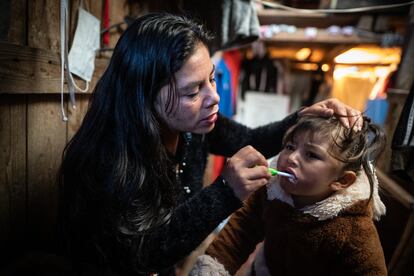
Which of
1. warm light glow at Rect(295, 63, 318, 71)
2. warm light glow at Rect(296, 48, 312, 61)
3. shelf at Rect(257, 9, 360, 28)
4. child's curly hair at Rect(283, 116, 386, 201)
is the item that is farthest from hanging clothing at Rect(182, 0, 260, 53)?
warm light glow at Rect(295, 63, 318, 71)

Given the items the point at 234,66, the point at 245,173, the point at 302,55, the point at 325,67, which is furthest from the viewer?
the point at 302,55

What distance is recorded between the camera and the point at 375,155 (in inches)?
34.6

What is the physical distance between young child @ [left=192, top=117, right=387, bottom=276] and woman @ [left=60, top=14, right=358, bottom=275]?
10 centimetres

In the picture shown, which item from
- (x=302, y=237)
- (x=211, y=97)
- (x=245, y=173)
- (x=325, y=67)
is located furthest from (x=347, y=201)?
(x=325, y=67)

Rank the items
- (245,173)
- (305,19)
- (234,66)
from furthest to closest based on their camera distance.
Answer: (234,66) < (305,19) < (245,173)

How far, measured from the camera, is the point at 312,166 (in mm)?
831

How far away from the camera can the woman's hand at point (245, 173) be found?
696 mm

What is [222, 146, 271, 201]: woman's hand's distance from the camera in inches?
27.4

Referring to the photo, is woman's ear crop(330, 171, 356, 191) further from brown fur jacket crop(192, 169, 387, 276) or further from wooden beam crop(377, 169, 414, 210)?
wooden beam crop(377, 169, 414, 210)

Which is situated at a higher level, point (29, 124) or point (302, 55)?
point (302, 55)

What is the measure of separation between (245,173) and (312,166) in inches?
9.9

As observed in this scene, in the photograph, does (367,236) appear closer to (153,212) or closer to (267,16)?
(153,212)

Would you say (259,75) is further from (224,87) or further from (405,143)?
(405,143)

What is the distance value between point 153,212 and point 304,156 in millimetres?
461
